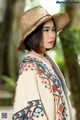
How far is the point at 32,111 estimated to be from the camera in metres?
1.75

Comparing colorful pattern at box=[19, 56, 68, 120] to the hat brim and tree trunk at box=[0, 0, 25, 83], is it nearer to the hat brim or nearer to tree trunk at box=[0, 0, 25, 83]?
the hat brim

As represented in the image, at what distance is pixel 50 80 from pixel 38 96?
0.30ft

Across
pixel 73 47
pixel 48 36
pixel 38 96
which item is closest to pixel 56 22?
pixel 48 36

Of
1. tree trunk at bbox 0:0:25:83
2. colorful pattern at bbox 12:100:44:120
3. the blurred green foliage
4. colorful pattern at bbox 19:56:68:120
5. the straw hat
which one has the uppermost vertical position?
tree trunk at bbox 0:0:25:83

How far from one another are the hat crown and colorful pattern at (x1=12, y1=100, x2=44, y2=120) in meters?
0.35

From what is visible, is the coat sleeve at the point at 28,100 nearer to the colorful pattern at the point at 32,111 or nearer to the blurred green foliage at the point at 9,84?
the colorful pattern at the point at 32,111

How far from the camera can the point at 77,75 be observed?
3.46 m

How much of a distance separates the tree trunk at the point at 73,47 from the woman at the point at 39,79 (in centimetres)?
148

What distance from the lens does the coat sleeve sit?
1749mm

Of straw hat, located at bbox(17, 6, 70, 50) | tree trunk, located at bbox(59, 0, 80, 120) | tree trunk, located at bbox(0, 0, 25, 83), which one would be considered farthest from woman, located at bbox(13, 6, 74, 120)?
tree trunk, located at bbox(0, 0, 25, 83)

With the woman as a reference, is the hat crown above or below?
above

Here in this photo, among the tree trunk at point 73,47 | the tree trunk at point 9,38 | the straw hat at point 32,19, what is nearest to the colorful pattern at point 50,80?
the straw hat at point 32,19

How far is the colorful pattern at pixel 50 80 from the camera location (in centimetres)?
177

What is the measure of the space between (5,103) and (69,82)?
69 cm
